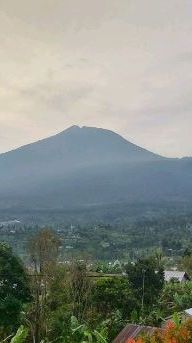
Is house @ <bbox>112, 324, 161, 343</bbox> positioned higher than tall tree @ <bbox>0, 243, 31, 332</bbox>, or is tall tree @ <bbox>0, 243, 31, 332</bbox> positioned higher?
tall tree @ <bbox>0, 243, 31, 332</bbox>

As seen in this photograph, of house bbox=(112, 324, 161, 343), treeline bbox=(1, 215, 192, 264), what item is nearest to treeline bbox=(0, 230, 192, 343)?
house bbox=(112, 324, 161, 343)

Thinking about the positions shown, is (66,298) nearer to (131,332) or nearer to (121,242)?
(131,332)

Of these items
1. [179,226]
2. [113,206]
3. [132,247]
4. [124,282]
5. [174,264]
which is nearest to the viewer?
[124,282]

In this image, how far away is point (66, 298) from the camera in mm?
21922

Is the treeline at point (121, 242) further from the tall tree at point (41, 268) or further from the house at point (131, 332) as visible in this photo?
the house at point (131, 332)

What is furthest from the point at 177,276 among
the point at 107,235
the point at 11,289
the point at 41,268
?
the point at 107,235

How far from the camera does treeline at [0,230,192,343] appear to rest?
1753 cm

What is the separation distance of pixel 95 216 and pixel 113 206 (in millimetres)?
24075

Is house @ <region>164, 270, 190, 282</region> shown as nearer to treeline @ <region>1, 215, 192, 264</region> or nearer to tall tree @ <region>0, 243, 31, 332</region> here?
treeline @ <region>1, 215, 192, 264</region>

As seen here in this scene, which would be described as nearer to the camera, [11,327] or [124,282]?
[11,327]

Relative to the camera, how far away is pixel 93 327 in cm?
2095

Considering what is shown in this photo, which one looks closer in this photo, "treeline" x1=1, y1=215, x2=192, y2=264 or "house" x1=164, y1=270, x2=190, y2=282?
"house" x1=164, y1=270, x2=190, y2=282

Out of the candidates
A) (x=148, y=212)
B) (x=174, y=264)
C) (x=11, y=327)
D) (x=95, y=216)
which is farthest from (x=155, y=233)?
(x=11, y=327)

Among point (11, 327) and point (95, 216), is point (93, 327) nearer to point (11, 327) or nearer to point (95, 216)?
point (11, 327)
